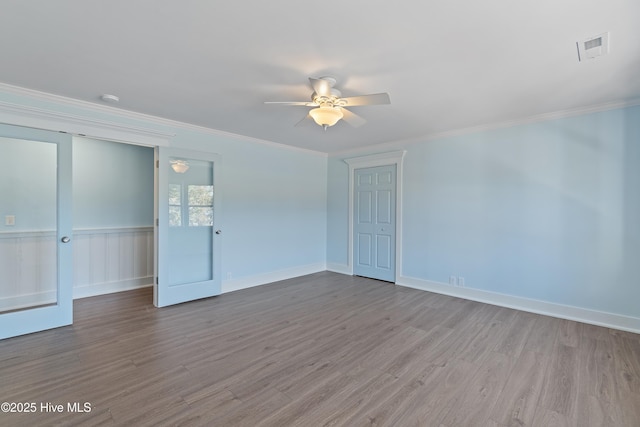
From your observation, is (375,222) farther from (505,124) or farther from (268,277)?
(505,124)

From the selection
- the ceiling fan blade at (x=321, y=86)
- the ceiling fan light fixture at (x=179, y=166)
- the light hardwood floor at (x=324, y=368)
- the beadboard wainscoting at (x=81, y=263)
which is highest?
the ceiling fan blade at (x=321, y=86)

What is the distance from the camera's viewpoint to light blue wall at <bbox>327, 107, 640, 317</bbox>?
130 inches

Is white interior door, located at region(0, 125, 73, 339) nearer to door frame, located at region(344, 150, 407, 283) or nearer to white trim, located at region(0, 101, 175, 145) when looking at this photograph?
white trim, located at region(0, 101, 175, 145)

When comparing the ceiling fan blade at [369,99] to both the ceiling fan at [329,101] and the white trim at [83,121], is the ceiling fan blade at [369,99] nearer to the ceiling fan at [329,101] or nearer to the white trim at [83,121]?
the ceiling fan at [329,101]

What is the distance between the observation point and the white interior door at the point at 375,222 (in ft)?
17.3

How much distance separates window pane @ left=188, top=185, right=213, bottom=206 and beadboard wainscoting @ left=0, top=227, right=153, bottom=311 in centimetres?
139

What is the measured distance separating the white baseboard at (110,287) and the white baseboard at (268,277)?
155cm

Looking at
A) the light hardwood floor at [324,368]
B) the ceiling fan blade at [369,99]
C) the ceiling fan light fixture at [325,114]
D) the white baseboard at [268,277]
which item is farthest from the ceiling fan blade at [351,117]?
the white baseboard at [268,277]

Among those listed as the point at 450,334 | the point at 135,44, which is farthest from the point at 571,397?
the point at 135,44

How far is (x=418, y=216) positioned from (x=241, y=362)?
3561 millimetres

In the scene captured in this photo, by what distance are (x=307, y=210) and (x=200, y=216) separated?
Answer: 2.20 m

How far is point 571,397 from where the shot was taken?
2.13 m

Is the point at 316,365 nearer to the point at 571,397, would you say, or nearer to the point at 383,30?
the point at 571,397

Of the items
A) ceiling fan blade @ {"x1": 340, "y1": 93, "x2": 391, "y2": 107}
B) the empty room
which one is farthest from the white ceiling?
ceiling fan blade @ {"x1": 340, "y1": 93, "x2": 391, "y2": 107}
